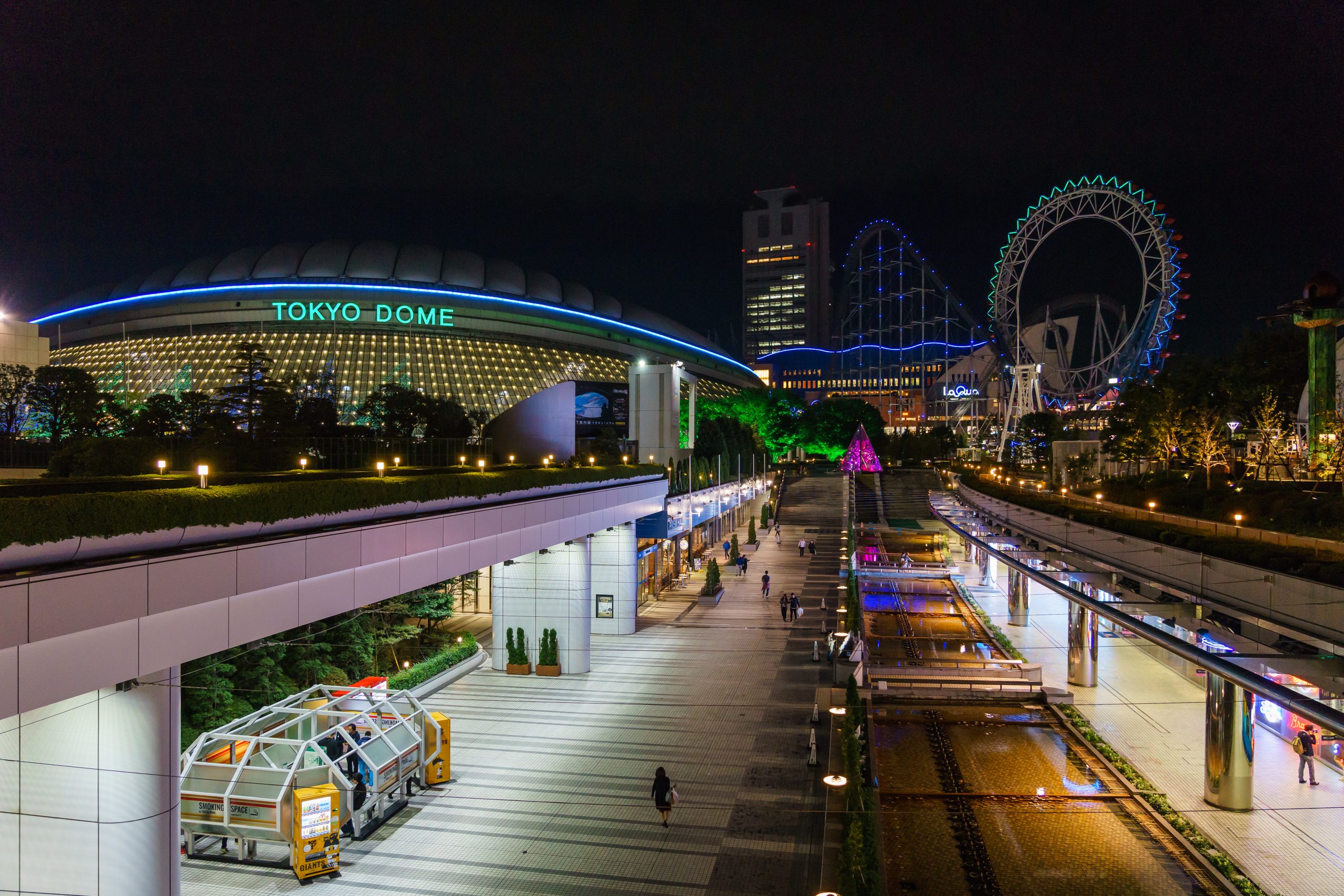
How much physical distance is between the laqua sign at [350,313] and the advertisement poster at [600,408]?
904 inches

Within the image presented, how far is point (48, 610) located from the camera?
648 centimetres

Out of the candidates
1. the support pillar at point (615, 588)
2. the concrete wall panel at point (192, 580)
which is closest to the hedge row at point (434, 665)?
the support pillar at point (615, 588)

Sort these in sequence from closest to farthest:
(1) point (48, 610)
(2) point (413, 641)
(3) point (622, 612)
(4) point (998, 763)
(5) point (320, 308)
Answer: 1. (1) point (48, 610)
2. (4) point (998, 763)
3. (2) point (413, 641)
4. (3) point (622, 612)
5. (5) point (320, 308)

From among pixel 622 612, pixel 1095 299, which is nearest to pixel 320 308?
pixel 622 612

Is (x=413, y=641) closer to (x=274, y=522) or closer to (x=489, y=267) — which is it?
(x=274, y=522)

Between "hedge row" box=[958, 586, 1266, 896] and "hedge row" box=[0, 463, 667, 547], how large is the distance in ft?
39.3

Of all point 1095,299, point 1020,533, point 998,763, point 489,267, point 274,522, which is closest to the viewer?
point 274,522

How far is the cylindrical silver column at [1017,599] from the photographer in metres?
29.1

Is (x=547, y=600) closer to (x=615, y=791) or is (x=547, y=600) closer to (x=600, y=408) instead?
(x=615, y=791)

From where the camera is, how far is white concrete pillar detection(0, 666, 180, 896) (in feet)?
25.1

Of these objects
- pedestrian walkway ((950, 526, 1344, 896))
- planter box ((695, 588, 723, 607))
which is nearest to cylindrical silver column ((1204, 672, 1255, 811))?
pedestrian walkway ((950, 526, 1344, 896))

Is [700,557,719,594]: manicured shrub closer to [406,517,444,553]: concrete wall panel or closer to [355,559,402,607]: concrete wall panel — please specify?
[406,517,444,553]: concrete wall panel

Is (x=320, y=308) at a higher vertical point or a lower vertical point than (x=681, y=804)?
higher

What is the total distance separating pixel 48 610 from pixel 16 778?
2.51 meters
